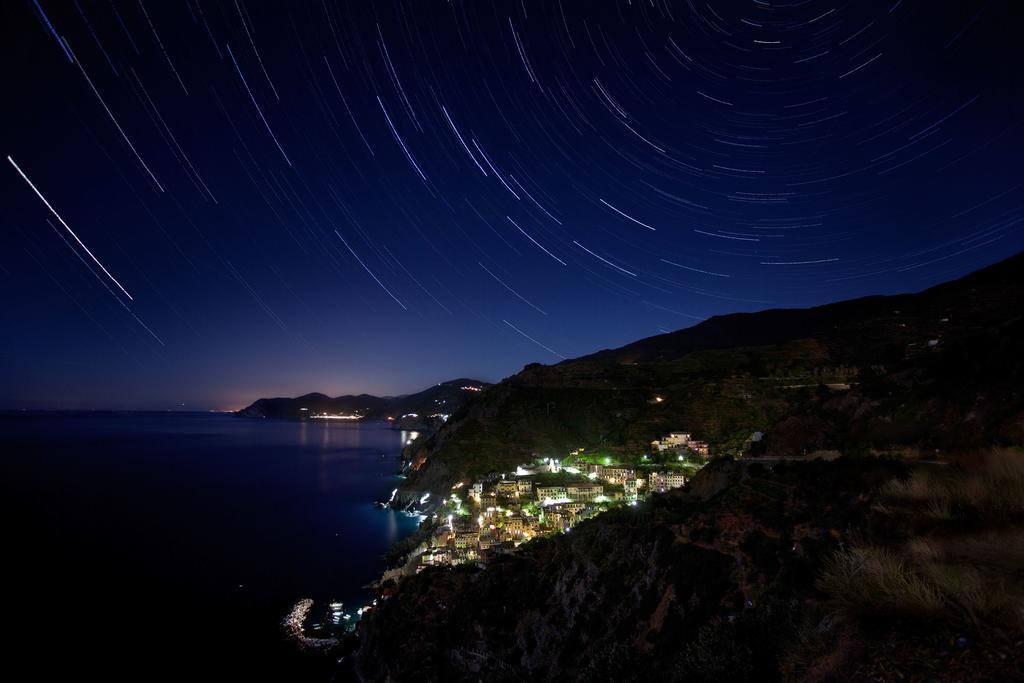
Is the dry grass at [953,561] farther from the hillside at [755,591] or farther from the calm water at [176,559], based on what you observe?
the calm water at [176,559]

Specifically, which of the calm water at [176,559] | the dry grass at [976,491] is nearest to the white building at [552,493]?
the calm water at [176,559]

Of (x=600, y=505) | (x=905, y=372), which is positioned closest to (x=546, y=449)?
(x=600, y=505)

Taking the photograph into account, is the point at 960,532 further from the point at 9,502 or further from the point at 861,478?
the point at 9,502

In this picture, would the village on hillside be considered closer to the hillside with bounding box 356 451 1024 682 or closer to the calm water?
the hillside with bounding box 356 451 1024 682

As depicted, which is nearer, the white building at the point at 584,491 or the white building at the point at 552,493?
the white building at the point at 584,491

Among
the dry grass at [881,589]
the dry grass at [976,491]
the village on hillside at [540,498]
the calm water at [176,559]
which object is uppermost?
the dry grass at [976,491]

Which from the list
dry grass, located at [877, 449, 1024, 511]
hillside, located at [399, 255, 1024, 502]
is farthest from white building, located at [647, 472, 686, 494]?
dry grass, located at [877, 449, 1024, 511]
